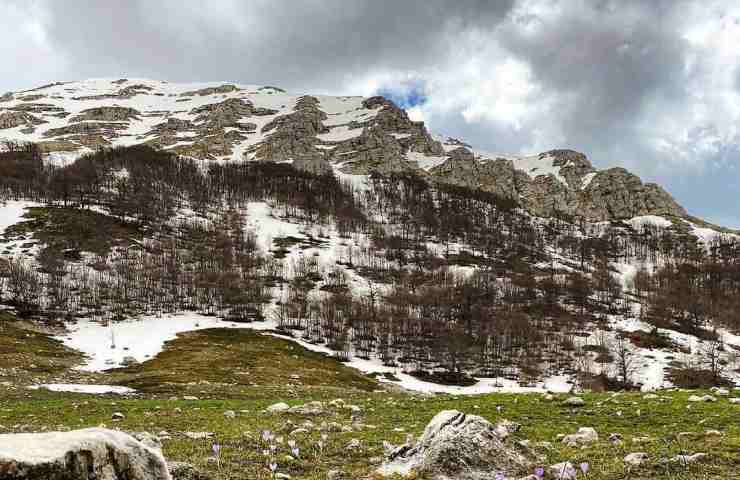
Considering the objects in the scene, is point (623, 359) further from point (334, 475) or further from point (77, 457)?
point (77, 457)

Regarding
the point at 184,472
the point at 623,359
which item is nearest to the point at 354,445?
the point at 184,472

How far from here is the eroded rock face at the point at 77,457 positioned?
4.41 m

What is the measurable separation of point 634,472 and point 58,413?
80.7ft

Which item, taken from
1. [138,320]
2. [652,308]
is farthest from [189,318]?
[652,308]

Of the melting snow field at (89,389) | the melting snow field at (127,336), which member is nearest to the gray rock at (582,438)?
the melting snow field at (89,389)

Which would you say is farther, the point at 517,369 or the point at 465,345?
the point at 465,345

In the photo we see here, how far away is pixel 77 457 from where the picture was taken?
490 cm

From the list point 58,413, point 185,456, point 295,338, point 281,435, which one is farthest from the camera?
point 295,338

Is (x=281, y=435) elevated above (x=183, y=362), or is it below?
above

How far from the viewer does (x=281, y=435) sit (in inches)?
580

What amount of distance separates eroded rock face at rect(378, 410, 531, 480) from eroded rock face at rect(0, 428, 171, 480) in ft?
17.9

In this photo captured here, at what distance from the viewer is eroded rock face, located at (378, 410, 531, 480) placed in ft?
31.7

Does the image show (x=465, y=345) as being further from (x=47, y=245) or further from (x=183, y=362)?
(x=47, y=245)

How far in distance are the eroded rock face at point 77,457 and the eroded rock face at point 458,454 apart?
5.44 m
